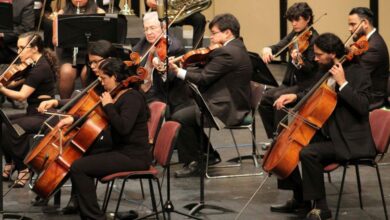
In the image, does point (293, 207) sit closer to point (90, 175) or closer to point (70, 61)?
point (90, 175)

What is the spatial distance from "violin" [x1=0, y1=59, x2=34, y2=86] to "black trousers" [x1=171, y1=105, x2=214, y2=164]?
136 cm

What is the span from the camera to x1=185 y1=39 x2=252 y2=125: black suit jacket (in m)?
7.31

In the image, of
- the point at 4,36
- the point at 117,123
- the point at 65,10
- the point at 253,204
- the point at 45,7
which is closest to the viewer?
the point at 117,123

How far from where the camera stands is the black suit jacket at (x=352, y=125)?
5.95m

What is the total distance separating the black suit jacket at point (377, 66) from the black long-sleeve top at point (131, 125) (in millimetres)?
2437

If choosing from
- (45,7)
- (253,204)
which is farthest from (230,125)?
(45,7)

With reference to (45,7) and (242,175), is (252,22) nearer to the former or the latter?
(45,7)

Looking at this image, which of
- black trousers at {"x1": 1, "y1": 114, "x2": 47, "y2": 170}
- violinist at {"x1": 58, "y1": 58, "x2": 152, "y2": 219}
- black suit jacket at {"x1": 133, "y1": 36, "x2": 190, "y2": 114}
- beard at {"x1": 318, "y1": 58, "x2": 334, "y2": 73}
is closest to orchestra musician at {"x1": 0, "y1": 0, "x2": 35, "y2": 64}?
black suit jacket at {"x1": 133, "y1": 36, "x2": 190, "y2": 114}

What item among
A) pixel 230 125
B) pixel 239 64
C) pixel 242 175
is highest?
pixel 239 64

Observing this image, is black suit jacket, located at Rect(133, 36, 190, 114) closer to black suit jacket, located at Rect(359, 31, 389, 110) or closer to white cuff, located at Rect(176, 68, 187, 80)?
white cuff, located at Rect(176, 68, 187, 80)

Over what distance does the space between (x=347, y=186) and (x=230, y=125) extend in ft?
3.63

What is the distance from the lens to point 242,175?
7.54 m

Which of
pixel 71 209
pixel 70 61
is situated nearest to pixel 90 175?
pixel 71 209

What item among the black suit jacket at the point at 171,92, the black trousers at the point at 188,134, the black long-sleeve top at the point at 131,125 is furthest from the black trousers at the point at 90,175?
the black suit jacket at the point at 171,92
